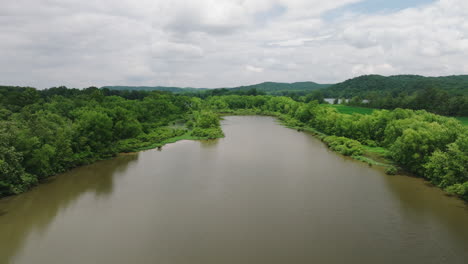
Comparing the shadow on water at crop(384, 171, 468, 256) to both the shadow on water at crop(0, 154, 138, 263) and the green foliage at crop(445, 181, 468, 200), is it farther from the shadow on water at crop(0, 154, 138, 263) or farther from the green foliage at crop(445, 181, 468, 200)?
the shadow on water at crop(0, 154, 138, 263)

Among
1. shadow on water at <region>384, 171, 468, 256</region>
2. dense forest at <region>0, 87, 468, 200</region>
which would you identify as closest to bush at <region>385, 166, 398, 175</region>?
dense forest at <region>0, 87, 468, 200</region>

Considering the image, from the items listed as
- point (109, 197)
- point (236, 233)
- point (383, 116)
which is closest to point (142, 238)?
point (236, 233)

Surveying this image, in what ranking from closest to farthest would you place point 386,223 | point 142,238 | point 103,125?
1. point 142,238
2. point 386,223
3. point 103,125

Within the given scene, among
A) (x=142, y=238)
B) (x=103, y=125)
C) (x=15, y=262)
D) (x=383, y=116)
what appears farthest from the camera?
(x=383, y=116)

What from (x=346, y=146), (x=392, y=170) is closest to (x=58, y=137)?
(x=392, y=170)

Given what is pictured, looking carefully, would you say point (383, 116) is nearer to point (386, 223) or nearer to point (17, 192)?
point (386, 223)

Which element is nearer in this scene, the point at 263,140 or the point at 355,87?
the point at 263,140
